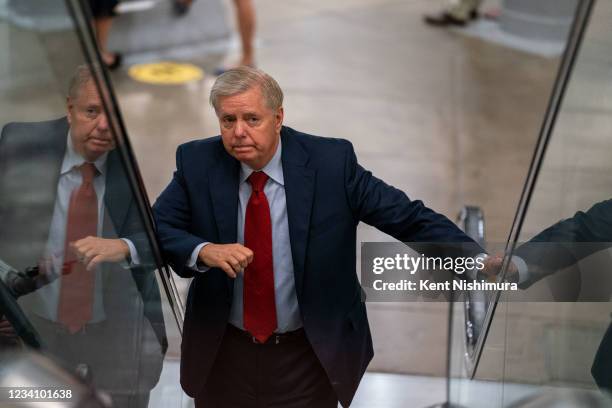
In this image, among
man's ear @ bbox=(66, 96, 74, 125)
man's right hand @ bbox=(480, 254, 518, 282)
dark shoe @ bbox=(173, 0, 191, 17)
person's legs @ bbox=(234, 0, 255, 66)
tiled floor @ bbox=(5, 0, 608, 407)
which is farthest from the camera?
dark shoe @ bbox=(173, 0, 191, 17)

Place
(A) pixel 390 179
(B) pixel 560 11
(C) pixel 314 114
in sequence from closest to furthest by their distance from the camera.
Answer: (A) pixel 390 179 < (C) pixel 314 114 < (B) pixel 560 11

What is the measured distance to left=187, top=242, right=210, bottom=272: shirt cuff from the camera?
7.77 ft

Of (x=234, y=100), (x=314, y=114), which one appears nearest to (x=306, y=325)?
(x=234, y=100)

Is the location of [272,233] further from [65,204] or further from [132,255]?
[65,204]

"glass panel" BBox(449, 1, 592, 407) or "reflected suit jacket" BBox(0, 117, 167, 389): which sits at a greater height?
"reflected suit jacket" BBox(0, 117, 167, 389)

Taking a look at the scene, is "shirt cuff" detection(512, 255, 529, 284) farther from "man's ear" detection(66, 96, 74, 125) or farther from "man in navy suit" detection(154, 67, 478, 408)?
"man's ear" detection(66, 96, 74, 125)

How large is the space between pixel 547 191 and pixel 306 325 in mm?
709

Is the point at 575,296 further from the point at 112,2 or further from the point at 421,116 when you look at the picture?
the point at 112,2

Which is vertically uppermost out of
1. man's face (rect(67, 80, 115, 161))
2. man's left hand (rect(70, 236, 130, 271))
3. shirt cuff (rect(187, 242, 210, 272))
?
man's face (rect(67, 80, 115, 161))

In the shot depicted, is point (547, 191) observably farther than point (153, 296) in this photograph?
No

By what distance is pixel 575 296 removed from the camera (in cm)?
246

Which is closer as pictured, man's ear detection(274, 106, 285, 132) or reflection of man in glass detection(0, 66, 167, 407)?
reflection of man in glass detection(0, 66, 167, 407)

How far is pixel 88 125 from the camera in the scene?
2.11 metres

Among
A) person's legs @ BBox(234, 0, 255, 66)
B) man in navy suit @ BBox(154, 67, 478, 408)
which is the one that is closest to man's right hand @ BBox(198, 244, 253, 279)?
man in navy suit @ BBox(154, 67, 478, 408)
